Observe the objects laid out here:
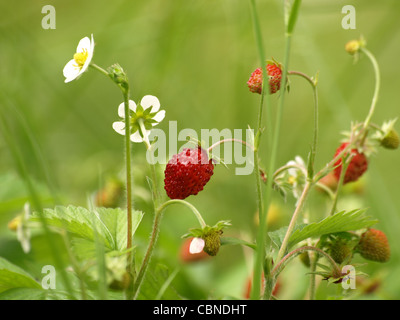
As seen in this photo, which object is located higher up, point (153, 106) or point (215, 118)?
point (215, 118)

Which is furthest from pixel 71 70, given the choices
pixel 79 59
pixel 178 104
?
pixel 178 104

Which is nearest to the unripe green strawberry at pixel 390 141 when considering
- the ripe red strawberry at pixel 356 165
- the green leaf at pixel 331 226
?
the ripe red strawberry at pixel 356 165

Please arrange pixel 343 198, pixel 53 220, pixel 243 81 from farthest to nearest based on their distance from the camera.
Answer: pixel 243 81 < pixel 343 198 < pixel 53 220

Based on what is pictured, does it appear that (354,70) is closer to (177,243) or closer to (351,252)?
(177,243)

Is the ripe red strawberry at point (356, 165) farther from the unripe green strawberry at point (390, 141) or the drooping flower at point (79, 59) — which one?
the drooping flower at point (79, 59)

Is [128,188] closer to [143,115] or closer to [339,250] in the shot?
[143,115]

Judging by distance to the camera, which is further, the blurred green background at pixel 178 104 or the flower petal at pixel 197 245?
the blurred green background at pixel 178 104

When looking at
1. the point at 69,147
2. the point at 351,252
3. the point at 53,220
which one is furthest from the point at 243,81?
the point at 53,220

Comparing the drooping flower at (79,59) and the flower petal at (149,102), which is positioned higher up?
the drooping flower at (79,59)
